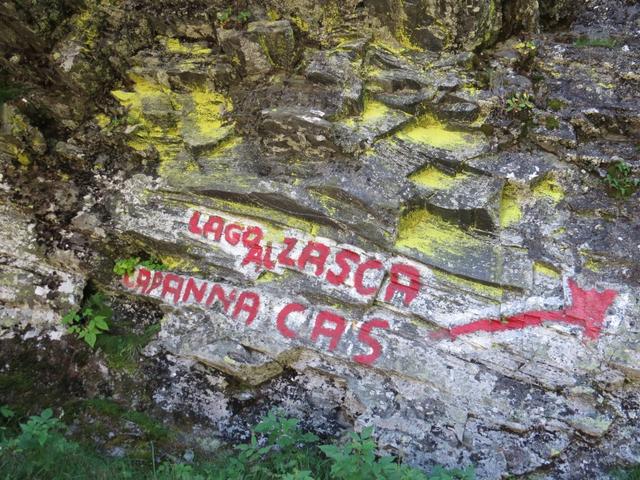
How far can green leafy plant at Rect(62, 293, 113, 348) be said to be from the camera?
16.6 ft

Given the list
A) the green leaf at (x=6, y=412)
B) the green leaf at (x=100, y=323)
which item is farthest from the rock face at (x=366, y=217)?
the green leaf at (x=6, y=412)

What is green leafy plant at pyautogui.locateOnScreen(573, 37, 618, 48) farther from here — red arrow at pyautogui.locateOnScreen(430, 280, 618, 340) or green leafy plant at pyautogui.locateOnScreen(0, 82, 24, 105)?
green leafy plant at pyautogui.locateOnScreen(0, 82, 24, 105)

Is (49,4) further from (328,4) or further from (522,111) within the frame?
(522,111)

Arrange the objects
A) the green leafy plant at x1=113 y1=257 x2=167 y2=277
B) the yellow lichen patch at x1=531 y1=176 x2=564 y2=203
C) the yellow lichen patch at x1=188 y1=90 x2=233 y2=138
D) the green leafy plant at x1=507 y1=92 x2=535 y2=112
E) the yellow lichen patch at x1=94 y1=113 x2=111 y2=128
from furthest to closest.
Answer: the yellow lichen patch at x1=94 y1=113 x2=111 y2=128 < the yellow lichen patch at x1=188 y1=90 x2=233 y2=138 < the green leafy plant at x1=507 y1=92 x2=535 y2=112 < the green leafy plant at x1=113 y1=257 x2=167 y2=277 < the yellow lichen patch at x1=531 y1=176 x2=564 y2=203

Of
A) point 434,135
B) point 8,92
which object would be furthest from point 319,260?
point 8,92

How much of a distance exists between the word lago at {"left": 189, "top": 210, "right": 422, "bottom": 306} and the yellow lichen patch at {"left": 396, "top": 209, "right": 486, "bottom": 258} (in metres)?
0.25

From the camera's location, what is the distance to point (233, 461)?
4.22 metres

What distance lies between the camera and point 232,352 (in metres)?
4.88

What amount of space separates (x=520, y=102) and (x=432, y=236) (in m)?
1.86

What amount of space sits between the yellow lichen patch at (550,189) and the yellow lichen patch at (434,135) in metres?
0.84

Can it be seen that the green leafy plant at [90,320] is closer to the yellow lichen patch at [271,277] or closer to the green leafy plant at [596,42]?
the yellow lichen patch at [271,277]

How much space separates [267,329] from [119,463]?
5.62 feet

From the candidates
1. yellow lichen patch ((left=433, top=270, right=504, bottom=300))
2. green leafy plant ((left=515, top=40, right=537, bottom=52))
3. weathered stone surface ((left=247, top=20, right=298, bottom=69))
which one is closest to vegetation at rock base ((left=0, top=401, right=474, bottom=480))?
yellow lichen patch ((left=433, top=270, right=504, bottom=300))

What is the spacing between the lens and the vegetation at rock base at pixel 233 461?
137 inches
